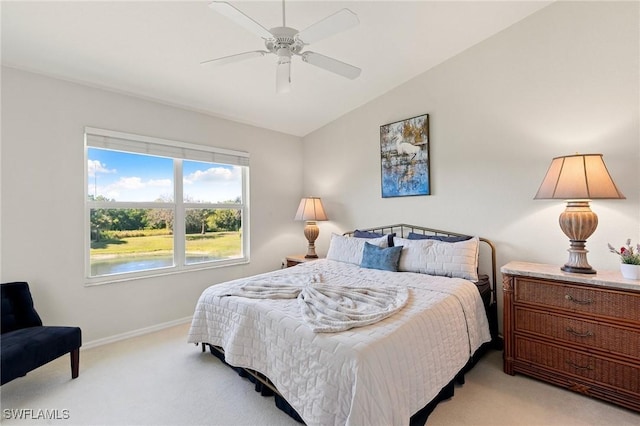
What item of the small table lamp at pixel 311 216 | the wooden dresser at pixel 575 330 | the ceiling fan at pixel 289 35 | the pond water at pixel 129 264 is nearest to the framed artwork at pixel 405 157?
the small table lamp at pixel 311 216

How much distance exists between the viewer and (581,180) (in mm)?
2104

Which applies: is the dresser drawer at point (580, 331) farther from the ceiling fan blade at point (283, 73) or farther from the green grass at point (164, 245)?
the green grass at point (164, 245)

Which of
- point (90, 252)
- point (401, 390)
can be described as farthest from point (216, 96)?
point (401, 390)

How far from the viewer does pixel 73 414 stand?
1.91 meters

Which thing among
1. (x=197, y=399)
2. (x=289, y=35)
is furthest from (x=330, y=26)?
(x=197, y=399)

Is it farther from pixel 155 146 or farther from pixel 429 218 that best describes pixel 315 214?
pixel 155 146

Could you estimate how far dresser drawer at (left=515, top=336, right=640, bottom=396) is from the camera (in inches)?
74.2

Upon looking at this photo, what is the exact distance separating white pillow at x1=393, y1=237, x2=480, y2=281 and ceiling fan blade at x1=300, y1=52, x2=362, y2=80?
1.74 meters

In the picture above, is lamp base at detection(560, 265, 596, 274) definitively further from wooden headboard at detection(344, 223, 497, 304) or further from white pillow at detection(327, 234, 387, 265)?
white pillow at detection(327, 234, 387, 265)

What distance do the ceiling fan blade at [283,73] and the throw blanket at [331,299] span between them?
5.13 feet

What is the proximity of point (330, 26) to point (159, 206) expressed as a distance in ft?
9.15

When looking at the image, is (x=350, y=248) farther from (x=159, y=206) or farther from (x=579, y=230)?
(x=159, y=206)

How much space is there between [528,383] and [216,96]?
405 centimetres

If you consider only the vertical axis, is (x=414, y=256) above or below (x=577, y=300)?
above
